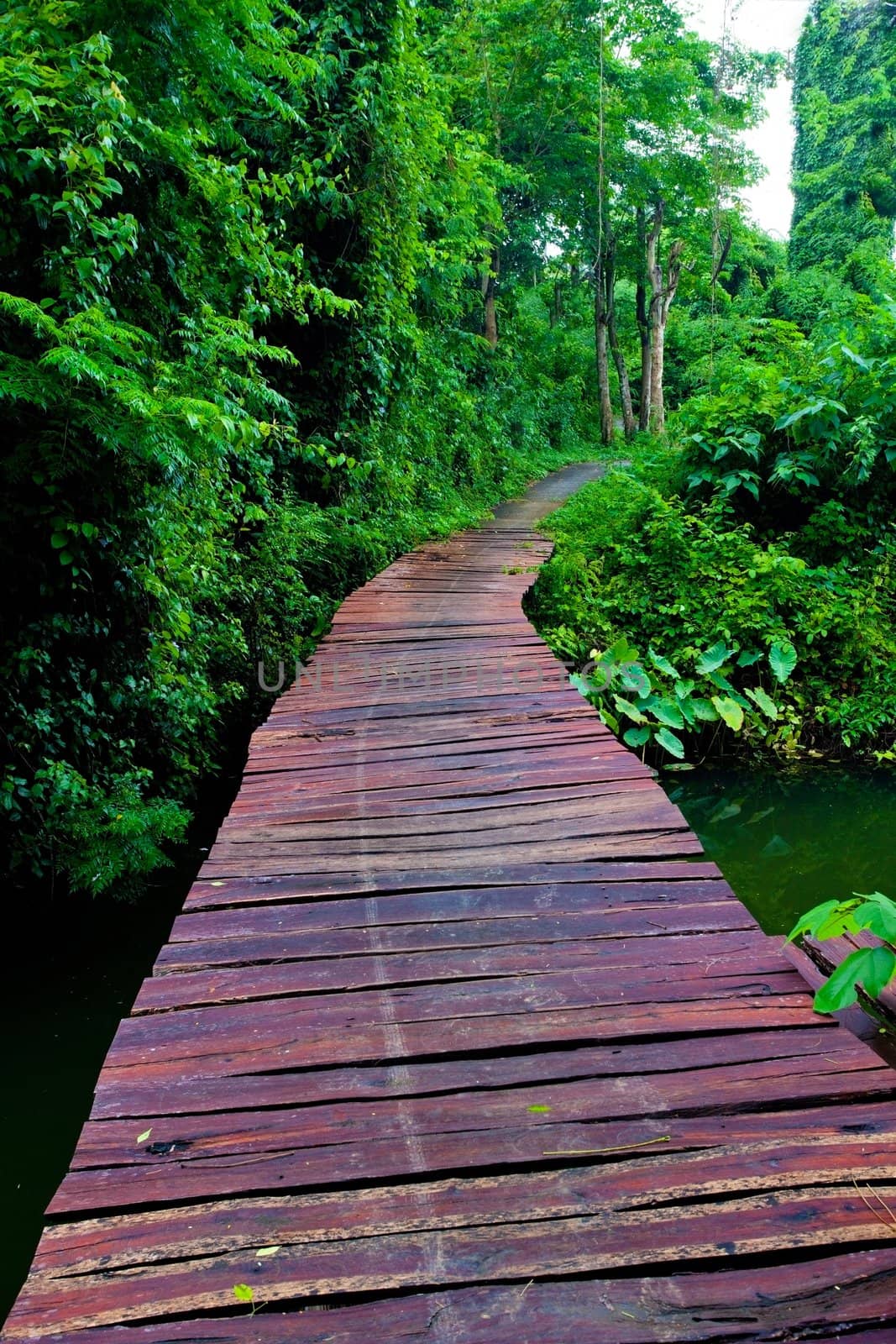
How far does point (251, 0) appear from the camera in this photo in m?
4.11

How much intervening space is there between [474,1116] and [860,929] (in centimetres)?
86

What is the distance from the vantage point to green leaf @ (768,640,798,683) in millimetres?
6918

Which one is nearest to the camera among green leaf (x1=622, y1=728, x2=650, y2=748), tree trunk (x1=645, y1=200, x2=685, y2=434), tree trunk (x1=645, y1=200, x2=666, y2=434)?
green leaf (x1=622, y1=728, x2=650, y2=748)

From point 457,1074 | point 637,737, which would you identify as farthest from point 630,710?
point 457,1074

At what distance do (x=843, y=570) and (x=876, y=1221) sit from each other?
7238 millimetres

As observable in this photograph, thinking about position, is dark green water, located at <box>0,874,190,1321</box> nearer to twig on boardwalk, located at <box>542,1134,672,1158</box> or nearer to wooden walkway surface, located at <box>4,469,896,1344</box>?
wooden walkway surface, located at <box>4,469,896,1344</box>

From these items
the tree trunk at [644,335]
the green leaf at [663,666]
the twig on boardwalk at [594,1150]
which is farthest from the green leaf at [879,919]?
the tree trunk at [644,335]

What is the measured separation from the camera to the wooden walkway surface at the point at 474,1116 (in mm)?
1320

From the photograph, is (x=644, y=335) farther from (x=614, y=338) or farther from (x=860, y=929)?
(x=860, y=929)

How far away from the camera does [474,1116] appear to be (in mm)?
1709

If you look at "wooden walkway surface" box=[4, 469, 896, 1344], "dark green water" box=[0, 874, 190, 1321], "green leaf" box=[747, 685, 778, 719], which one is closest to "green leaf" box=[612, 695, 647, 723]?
"green leaf" box=[747, 685, 778, 719]

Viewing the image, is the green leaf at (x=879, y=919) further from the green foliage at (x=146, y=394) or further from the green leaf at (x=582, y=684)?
the green leaf at (x=582, y=684)

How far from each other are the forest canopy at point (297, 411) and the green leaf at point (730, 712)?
2 centimetres

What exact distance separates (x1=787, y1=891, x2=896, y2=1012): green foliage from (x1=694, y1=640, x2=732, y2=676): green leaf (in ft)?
18.7
